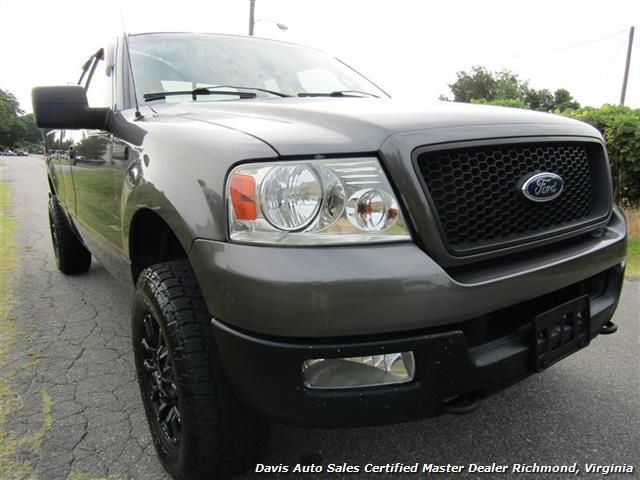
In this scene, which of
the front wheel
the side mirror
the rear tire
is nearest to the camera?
the front wheel

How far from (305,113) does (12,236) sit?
20.4 feet

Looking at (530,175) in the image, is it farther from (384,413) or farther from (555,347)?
(384,413)

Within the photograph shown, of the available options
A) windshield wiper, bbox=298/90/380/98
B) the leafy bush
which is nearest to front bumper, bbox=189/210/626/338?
windshield wiper, bbox=298/90/380/98

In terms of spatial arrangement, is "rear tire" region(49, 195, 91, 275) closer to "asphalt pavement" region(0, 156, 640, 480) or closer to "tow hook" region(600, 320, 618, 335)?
"asphalt pavement" region(0, 156, 640, 480)

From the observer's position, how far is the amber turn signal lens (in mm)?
1300

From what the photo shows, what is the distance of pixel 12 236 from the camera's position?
6379 mm

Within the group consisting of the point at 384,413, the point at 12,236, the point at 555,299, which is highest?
the point at 555,299

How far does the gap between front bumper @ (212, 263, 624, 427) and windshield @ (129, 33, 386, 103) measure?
1.40 metres

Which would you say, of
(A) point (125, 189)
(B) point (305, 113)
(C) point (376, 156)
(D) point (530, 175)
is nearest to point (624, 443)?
(D) point (530, 175)

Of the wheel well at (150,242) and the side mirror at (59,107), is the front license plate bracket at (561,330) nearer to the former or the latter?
the wheel well at (150,242)

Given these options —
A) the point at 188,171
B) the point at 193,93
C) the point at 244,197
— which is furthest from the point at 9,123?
the point at 244,197

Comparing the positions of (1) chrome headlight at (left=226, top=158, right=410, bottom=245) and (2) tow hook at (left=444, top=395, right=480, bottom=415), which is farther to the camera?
(2) tow hook at (left=444, top=395, right=480, bottom=415)

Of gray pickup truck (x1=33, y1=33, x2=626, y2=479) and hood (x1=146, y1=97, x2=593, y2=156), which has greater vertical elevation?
hood (x1=146, y1=97, x2=593, y2=156)

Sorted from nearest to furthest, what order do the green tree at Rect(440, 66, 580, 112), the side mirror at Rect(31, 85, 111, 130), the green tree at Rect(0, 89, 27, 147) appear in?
the side mirror at Rect(31, 85, 111, 130) → the green tree at Rect(440, 66, 580, 112) → the green tree at Rect(0, 89, 27, 147)
